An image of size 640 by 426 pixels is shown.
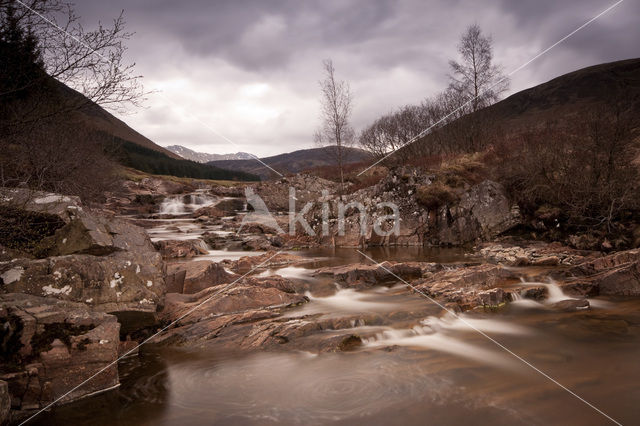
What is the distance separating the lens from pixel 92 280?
5793 mm

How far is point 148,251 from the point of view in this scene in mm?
7414

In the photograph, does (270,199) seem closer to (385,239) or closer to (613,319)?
(385,239)

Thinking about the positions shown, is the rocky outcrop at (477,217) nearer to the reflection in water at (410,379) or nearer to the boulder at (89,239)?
the reflection in water at (410,379)

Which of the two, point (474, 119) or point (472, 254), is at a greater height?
point (474, 119)

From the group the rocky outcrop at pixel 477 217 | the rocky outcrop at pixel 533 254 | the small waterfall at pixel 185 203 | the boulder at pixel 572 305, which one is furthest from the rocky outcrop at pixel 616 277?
the small waterfall at pixel 185 203

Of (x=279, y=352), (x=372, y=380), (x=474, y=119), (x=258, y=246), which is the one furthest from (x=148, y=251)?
(x=474, y=119)

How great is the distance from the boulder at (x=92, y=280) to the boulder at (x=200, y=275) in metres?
2.70

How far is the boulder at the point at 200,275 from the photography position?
927 centimetres

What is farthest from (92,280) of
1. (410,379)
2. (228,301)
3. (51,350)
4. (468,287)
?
(468,287)

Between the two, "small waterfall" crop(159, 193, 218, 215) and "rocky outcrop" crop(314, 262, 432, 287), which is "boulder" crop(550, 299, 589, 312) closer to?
"rocky outcrop" crop(314, 262, 432, 287)

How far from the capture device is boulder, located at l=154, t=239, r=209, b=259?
629 inches

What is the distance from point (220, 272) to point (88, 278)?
426cm

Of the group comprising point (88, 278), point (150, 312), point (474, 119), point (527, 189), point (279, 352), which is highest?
point (474, 119)

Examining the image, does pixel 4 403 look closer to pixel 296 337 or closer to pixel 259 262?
Answer: pixel 296 337
